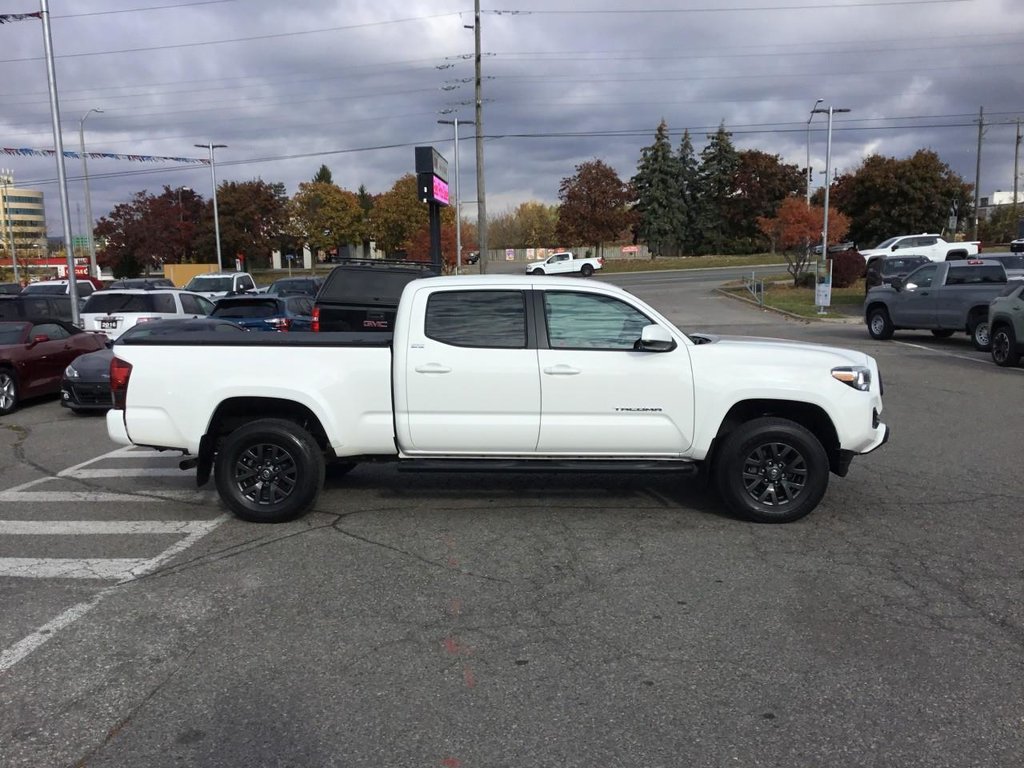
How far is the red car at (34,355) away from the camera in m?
12.9

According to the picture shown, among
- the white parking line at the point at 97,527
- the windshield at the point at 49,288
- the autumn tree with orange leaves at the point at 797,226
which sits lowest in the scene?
the white parking line at the point at 97,527

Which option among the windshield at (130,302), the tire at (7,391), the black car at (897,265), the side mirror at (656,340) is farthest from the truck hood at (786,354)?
the black car at (897,265)

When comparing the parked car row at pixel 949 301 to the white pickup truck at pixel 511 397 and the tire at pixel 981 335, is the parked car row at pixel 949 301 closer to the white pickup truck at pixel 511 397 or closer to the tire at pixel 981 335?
the tire at pixel 981 335

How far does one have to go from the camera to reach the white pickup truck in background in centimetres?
3656

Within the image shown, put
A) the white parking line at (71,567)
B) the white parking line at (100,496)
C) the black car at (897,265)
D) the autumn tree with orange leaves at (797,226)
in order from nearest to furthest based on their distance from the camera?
1. the white parking line at (71,567)
2. the white parking line at (100,496)
3. the black car at (897,265)
4. the autumn tree with orange leaves at (797,226)

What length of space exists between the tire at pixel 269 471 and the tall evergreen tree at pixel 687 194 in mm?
75161

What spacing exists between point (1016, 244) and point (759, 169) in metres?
37.7

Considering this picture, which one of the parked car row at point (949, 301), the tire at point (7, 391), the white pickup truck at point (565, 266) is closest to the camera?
the tire at point (7, 391)

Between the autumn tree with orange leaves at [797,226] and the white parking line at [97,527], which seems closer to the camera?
the white parking line at [97,527]

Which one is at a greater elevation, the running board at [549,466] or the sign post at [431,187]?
the sign post at [431,187]

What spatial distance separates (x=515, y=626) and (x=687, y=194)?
79063 mm

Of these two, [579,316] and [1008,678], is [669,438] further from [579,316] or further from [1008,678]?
[1008,678]

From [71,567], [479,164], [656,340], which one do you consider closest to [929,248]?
[479,164]

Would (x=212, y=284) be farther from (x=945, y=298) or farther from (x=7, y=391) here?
(x=945, y=298)
